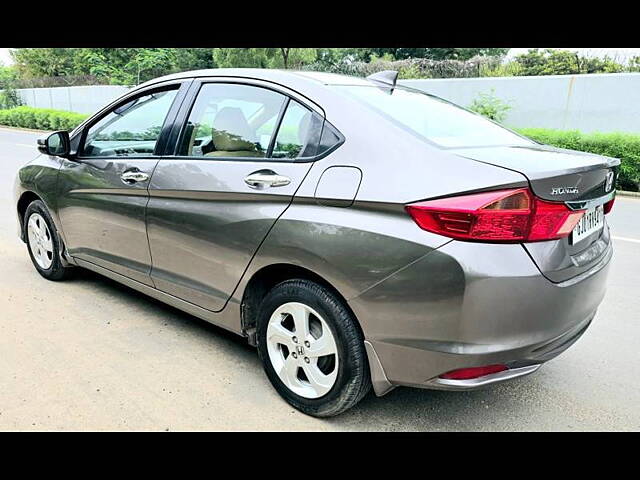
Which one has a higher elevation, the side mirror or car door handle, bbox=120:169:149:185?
the side mirror

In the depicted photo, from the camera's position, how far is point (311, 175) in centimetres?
246

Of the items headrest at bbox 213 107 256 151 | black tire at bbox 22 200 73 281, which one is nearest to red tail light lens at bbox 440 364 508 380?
Answer: headrest at bbox 213 107 256 151

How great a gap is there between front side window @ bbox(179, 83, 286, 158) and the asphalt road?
1235mm

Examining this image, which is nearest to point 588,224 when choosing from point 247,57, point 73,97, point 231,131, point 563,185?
point 563,185

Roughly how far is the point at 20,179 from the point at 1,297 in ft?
3.48

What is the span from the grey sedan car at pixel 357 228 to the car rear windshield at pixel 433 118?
16 millimetres

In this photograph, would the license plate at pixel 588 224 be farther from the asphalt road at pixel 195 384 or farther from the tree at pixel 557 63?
the tree at pixel 557 63

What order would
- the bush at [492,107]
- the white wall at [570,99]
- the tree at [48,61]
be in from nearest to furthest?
the white wall at [570,99]
the bush at [492,107]
the tree at [48,61]

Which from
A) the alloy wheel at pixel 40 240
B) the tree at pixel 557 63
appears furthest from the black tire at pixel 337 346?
the tree at pixel 557 63

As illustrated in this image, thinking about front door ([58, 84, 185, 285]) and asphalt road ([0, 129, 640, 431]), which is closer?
asphalt road ([0, 129, 640, 431])

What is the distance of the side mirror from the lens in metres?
3.94

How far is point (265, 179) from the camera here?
262cm

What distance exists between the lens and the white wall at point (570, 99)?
469 inches

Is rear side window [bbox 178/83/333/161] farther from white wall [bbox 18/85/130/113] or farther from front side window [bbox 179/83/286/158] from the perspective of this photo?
white wall [bbox 18/85/130/113]
